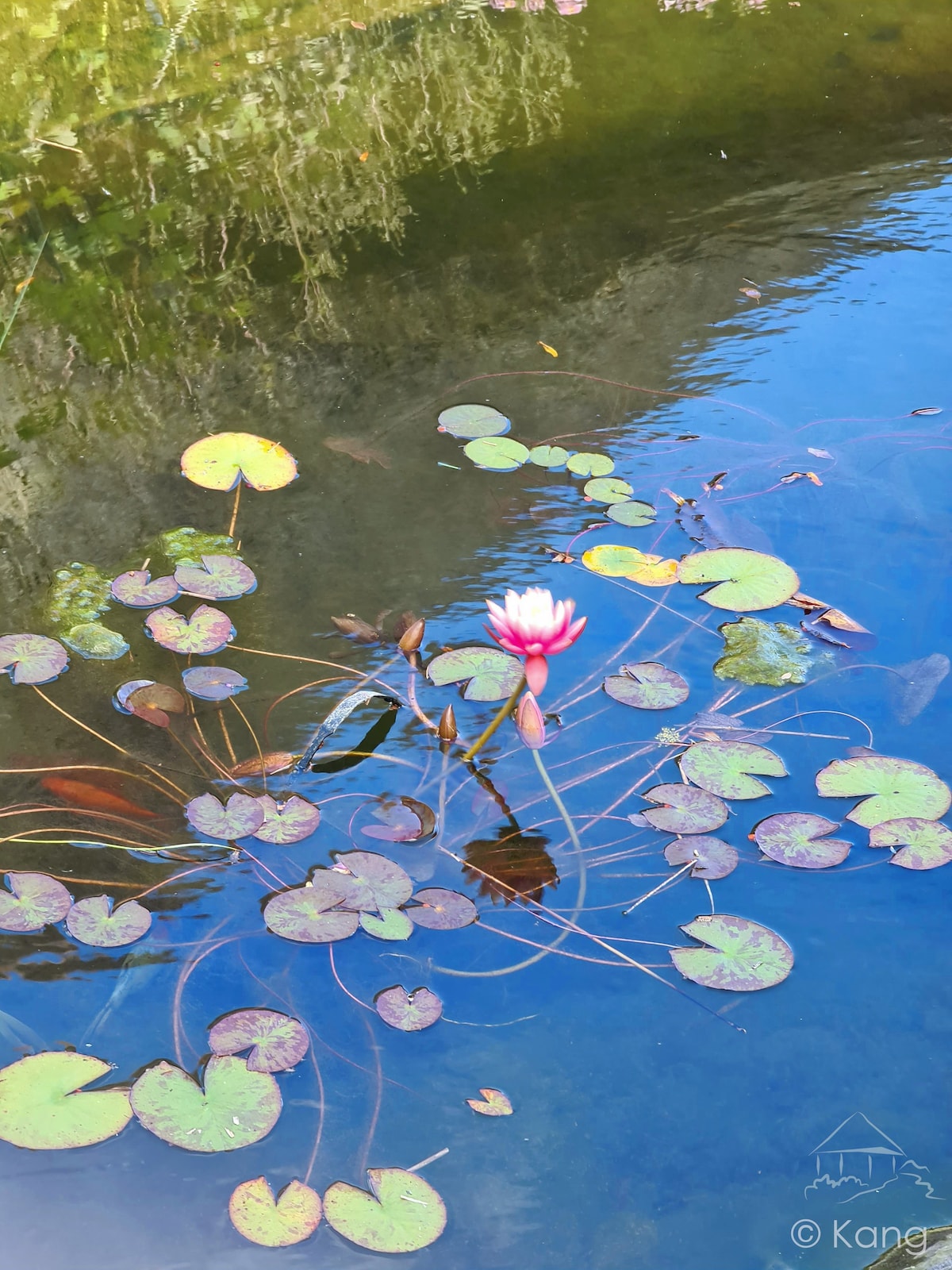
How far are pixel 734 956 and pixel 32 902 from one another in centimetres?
99

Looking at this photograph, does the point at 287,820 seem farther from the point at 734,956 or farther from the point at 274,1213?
the point at 734,956

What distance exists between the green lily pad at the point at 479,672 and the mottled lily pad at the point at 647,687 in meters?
0.17

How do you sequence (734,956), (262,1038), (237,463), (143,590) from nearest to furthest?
(262,1038) < (734,956) < (143,590) < (237,463)

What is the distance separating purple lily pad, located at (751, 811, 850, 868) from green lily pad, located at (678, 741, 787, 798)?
0.06 meters

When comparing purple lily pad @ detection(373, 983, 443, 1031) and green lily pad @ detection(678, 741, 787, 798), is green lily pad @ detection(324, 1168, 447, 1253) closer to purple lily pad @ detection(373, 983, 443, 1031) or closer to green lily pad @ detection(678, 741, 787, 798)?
purple lily pad @ detection(373, 983, 443, 1031)

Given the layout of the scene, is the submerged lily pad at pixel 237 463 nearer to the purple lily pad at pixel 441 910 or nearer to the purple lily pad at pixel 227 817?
the purple lily pad at pixel 227 817

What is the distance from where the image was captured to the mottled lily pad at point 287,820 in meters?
1.54

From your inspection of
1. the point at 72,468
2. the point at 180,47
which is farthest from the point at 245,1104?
the point at 180,47

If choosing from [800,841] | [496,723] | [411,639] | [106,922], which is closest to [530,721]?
[496,723]

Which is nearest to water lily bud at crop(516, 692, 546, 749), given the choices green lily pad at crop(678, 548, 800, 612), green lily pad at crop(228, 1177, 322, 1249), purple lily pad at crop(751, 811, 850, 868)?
purple lily pad at crop(751, 811, 850, 868)

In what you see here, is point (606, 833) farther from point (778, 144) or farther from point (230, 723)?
point (778, 144)

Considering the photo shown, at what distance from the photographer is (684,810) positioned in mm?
1596

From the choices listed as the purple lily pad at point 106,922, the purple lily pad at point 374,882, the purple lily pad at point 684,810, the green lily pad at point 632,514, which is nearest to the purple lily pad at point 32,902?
the purple lily pad at point 106,922

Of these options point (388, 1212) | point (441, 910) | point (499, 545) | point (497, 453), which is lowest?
point (388, 1212)
